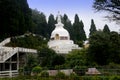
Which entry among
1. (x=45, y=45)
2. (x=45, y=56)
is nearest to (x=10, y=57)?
(x=45, y=56)

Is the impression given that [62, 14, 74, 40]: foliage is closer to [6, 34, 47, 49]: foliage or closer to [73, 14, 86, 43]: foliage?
[73, 14, 86, 43]: foliage

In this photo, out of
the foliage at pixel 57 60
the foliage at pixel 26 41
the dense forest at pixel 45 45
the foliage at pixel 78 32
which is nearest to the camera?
the dense forest at pixel 45 45

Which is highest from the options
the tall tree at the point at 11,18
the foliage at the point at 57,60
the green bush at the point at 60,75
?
the tall tree at the point at 11,18

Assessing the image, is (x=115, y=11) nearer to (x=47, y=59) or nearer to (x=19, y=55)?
(x=47, y=59)

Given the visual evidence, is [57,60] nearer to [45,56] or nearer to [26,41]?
[45,56]

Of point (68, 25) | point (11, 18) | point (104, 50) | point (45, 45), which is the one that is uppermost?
point (68, 25)

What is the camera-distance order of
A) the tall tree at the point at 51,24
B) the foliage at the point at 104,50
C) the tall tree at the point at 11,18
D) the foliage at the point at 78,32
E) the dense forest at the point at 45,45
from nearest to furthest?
the dense forest at the point at 45,45
the foliage at the point at 104,50
the tall tree at the point at 11,18
the foliage at the point at 78,32
the tall tree at the point at 51,24

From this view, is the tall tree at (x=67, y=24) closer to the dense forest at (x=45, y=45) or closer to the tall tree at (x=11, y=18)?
the dense forest at (x=45, y=45)

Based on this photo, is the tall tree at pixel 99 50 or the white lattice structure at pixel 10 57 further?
the tall tree at pixel 99 50

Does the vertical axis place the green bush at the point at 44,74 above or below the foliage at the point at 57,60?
below

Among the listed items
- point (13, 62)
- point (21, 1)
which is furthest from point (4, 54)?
point (21, 1)

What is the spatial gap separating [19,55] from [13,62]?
1.82 m

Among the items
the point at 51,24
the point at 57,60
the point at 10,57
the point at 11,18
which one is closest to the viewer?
the point at 10,57

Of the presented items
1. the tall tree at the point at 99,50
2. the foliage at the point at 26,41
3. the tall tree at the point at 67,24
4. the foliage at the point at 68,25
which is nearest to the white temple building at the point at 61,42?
the foliage at the point at 26,41
